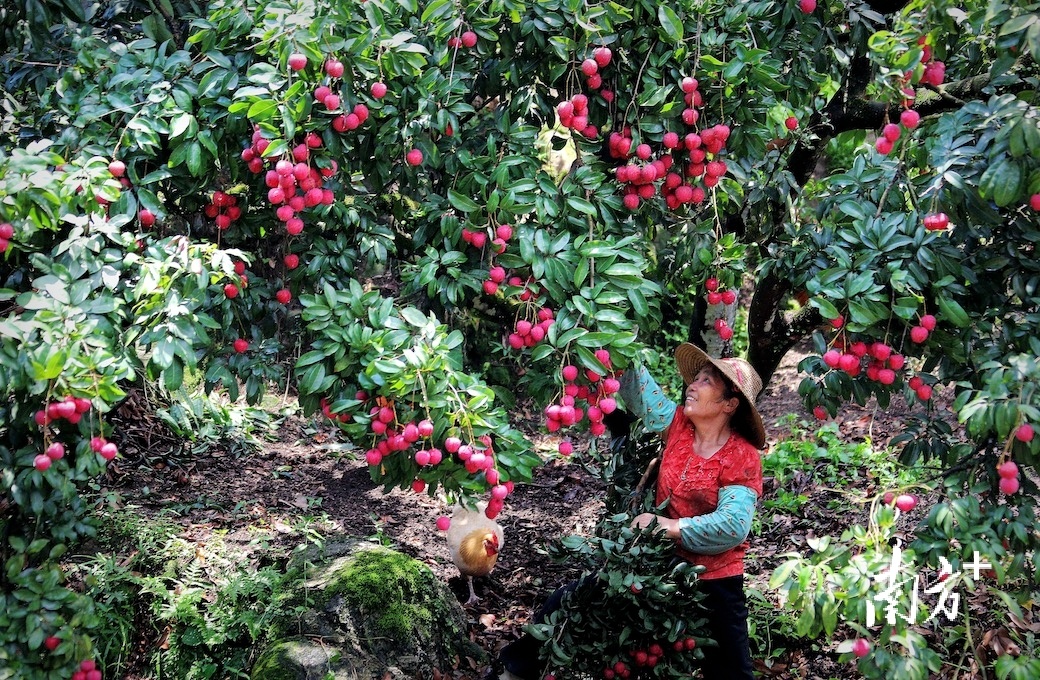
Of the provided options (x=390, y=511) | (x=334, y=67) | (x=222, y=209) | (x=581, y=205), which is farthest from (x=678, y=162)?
(x=390, y=511)

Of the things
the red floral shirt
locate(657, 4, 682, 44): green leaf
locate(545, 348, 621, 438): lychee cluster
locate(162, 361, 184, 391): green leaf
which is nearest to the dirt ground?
the red floral shirt

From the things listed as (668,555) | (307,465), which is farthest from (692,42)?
(307,465)

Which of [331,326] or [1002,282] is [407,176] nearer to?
[331,326]

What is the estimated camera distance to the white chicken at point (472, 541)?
407 cm

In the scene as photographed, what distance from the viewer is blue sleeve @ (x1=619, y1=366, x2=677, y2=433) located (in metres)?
3.47

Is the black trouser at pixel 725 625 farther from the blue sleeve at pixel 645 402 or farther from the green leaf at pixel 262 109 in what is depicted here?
the green leaf at pixel 262 109

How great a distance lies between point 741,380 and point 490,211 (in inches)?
39.7

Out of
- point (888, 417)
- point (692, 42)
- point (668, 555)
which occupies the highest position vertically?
point (692, 42)

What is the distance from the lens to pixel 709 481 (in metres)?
3.08

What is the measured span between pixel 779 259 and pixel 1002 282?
2.24 feet

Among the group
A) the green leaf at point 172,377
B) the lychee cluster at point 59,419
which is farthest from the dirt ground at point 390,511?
the green leaf at point 172,377

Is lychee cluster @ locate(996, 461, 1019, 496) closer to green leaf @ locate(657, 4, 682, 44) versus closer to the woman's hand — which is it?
the woman's hand

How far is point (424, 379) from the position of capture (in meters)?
2.45

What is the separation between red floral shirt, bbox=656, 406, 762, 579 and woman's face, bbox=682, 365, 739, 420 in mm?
104
